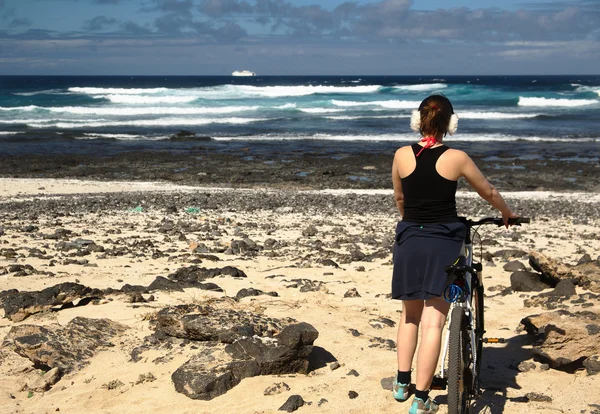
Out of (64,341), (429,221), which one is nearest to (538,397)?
(429,221)

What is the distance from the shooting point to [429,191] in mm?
3596

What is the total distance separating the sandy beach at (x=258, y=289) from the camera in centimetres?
434

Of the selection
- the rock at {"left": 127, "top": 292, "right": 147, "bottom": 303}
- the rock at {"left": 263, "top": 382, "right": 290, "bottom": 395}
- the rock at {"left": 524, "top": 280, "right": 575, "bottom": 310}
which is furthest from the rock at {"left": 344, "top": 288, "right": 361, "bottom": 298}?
the rock at {"left": 263, "top": 382, "right": 290, "bottom": 395}

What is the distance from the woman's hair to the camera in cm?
359

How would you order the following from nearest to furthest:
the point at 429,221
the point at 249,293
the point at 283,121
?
the point at 429,221 → the point at 249,293 → the point at 283,121

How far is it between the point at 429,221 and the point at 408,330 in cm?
65

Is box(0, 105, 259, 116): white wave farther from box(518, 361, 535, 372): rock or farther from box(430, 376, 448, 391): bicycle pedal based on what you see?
box(430, 376, 448, 391): bicycle pedal

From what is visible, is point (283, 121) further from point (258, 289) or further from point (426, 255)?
point (426, 255)

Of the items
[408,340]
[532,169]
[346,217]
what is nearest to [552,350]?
[408,340]

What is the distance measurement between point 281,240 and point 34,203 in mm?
6364

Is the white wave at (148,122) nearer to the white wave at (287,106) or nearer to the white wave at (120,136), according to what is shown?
the white wave at (120,136)

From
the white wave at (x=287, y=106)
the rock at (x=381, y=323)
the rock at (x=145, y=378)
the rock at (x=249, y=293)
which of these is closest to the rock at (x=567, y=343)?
the rock at (x=381, y=323)

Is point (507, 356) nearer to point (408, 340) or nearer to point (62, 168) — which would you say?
point (408, 340)

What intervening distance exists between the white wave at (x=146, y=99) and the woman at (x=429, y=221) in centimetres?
5300
